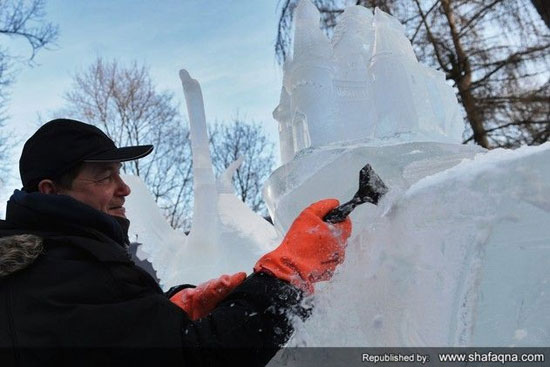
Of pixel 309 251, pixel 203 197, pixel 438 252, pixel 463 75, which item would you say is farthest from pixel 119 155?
pixel 463 75

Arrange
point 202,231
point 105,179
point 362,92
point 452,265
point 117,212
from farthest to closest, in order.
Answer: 1. point 202,231
2. point 362,92
3. point 117,212
4. point 105,179
5. point 452,265

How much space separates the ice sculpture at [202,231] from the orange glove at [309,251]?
2343 millimetres

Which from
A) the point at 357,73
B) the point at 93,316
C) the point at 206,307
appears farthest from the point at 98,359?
the point at 357,73

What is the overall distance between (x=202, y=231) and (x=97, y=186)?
8.30 feet

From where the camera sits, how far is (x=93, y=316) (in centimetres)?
104

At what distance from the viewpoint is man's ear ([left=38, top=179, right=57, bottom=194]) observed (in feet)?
4.31

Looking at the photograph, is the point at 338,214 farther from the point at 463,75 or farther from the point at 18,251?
the point at 463,75

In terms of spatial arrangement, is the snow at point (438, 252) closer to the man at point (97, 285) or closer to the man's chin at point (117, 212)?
the man at point (97, 285)

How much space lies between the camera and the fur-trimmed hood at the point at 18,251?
107cm

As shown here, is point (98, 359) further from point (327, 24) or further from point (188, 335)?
point (327, 24)

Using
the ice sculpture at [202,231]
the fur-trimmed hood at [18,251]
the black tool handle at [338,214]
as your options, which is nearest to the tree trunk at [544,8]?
the ice sculpture at [202,231]

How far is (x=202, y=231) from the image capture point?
3.88 meters

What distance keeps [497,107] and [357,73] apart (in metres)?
5.95

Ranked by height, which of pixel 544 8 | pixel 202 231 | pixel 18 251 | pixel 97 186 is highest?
pixel 544 8
